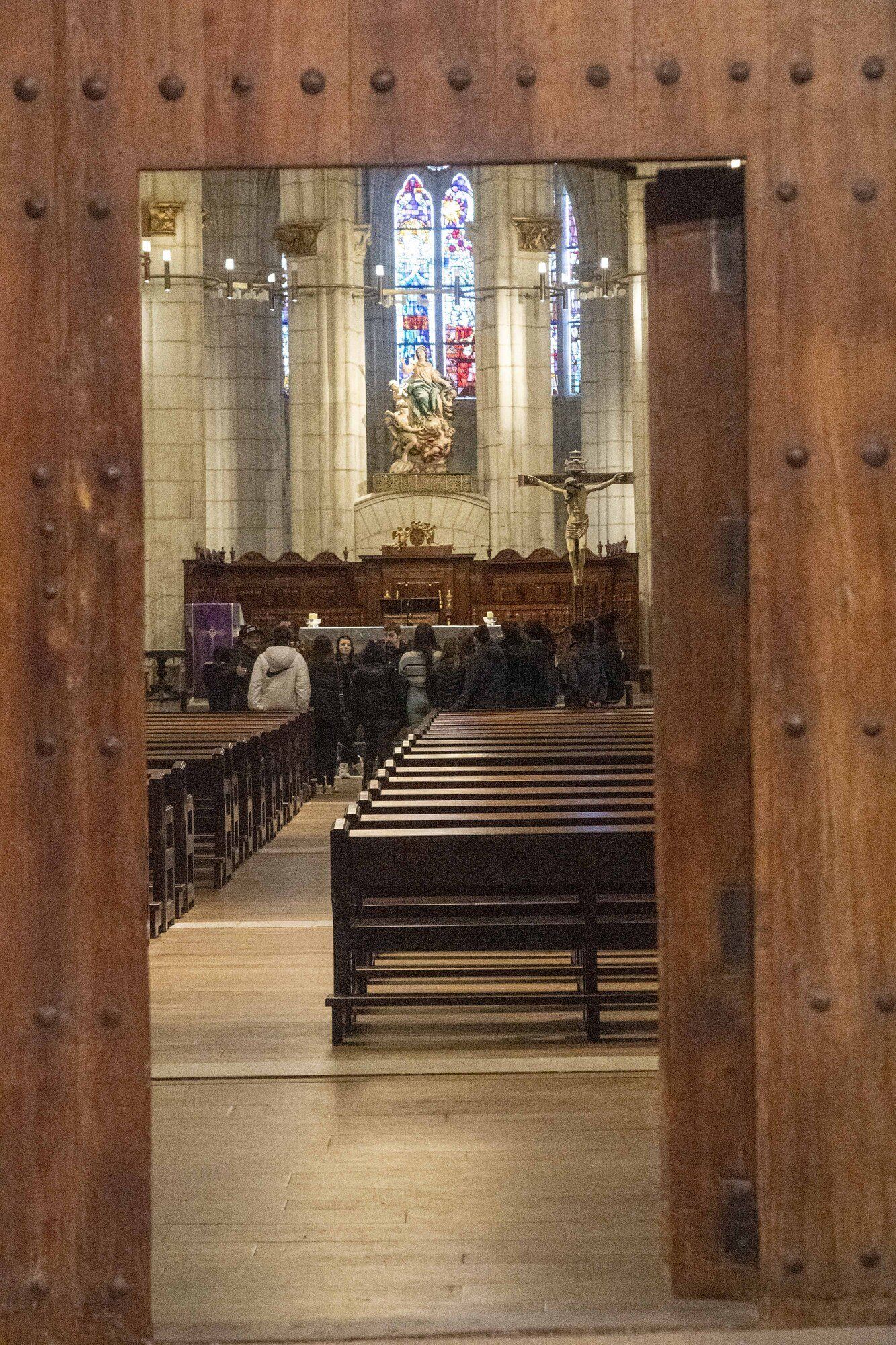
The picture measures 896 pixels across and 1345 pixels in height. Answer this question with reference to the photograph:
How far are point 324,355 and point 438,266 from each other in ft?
26.2

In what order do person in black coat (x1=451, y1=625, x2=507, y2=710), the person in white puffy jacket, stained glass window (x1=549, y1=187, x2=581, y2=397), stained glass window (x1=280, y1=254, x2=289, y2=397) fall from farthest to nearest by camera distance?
stained glass window (x1=280, y1=254, x2=289, y2=397)
stained glass window (x1=549, y1=187, x2=581, y2=397)
person in black coat (x1=451, y1=625, x2=507, y2=710)
the person in white puffy jacket

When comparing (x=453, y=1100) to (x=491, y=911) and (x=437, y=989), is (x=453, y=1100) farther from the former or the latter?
(x=437, y=989)

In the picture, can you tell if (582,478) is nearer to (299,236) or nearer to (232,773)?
(299,236)

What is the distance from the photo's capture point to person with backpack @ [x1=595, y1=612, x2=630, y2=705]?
16.8 m

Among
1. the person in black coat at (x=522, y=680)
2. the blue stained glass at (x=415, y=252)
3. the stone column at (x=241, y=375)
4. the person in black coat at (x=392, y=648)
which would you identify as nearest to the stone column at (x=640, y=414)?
the blue stained glass at (x=415, y=252)

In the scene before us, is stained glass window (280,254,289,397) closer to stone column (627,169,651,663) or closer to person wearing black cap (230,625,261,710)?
stone column (627,169,651,663)

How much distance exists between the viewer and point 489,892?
5801 millimetres

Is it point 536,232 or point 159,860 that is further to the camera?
point 536,232

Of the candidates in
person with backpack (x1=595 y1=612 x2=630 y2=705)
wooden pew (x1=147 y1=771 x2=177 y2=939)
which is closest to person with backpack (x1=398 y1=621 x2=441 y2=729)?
person with backpack (x1=595 y1=612 x2=630 y2=705)

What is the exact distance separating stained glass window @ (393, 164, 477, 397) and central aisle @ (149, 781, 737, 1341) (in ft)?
107

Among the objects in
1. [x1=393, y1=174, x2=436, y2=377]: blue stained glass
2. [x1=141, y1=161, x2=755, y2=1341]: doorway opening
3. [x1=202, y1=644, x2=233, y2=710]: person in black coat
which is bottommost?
[x1=141, y1=161, x2=755, y2=1341]: doorway opening

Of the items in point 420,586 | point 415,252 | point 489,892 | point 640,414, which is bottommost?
point 489,892

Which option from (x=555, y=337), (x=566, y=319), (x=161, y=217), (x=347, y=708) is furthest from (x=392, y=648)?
(x=555, y=337)

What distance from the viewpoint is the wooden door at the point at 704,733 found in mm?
3004
